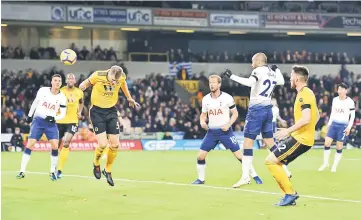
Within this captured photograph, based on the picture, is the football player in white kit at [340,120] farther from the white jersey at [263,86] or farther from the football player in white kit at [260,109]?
the white jersey at [263,86]

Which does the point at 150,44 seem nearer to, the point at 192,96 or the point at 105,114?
the point at 192,96

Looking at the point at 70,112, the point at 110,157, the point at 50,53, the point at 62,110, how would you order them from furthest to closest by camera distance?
the point at 50,53
the point at 70,112
the point at 62,110
the point at 110,157

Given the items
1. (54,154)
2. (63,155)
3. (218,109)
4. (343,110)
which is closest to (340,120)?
(343,110)

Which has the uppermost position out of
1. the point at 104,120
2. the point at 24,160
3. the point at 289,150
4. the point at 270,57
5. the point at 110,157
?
the point at 270,57

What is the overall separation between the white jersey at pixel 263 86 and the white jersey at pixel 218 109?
0.99 m

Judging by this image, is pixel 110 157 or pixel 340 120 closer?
pixel 110 157

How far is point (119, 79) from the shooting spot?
13852mm

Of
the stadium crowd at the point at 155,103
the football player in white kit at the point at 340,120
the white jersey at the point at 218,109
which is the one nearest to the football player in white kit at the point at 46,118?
the white jersey at the point at 218,109

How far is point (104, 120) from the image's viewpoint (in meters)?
14.2

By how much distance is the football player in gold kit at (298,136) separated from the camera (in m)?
10.9

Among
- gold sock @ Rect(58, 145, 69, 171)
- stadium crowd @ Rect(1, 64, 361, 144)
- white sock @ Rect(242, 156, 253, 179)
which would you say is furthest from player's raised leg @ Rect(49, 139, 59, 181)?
stadium crowd @ Rect(1, 64, 361, 144)

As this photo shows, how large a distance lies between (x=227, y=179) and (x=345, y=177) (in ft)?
10.4

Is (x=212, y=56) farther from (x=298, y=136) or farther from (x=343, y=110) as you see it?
(x=298, y=136)

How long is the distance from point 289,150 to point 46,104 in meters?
6.97
